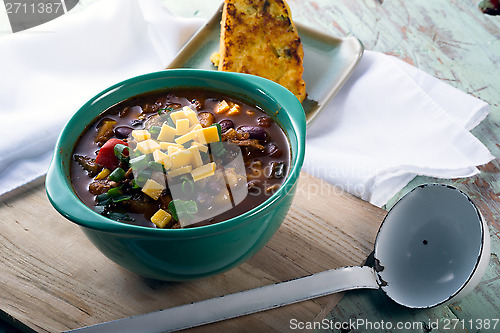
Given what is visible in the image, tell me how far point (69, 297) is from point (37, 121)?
861mm

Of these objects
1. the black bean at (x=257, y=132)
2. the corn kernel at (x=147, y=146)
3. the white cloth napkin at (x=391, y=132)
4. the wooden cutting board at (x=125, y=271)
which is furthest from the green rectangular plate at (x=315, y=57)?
the corn kernel at (x=147, y=146)

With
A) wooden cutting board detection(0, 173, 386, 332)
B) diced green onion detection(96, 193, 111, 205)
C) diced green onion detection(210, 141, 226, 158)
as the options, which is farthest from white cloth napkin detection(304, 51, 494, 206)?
diced green onion detection(96, 193, 111, 205)

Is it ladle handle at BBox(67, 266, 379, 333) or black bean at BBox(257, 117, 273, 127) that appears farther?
black bean at BBox(257, 117, 273, 127)

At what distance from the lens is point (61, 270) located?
64.1 inches

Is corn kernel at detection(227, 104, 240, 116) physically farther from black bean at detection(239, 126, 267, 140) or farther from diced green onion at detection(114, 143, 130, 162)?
diced green onion at detection(114, 143, 130, 162)

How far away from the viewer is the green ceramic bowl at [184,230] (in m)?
1.27

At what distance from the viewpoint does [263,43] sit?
225 cm

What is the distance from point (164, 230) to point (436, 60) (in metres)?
1.87

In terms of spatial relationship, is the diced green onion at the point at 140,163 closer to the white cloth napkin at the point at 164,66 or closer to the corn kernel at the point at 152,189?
the corn kernel at the point at 152,189

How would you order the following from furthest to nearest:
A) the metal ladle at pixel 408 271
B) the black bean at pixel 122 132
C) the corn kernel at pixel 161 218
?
the black bean at pixel 122 132, the metal ladle at pixel 408 271, the corn kernel at pixel 161 218

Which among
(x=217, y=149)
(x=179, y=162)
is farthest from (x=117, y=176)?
(x=217, y=149)

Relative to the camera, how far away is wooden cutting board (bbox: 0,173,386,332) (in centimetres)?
151

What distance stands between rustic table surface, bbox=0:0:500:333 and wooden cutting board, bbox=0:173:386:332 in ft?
0.51

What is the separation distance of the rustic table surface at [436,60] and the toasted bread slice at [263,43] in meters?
0.60
